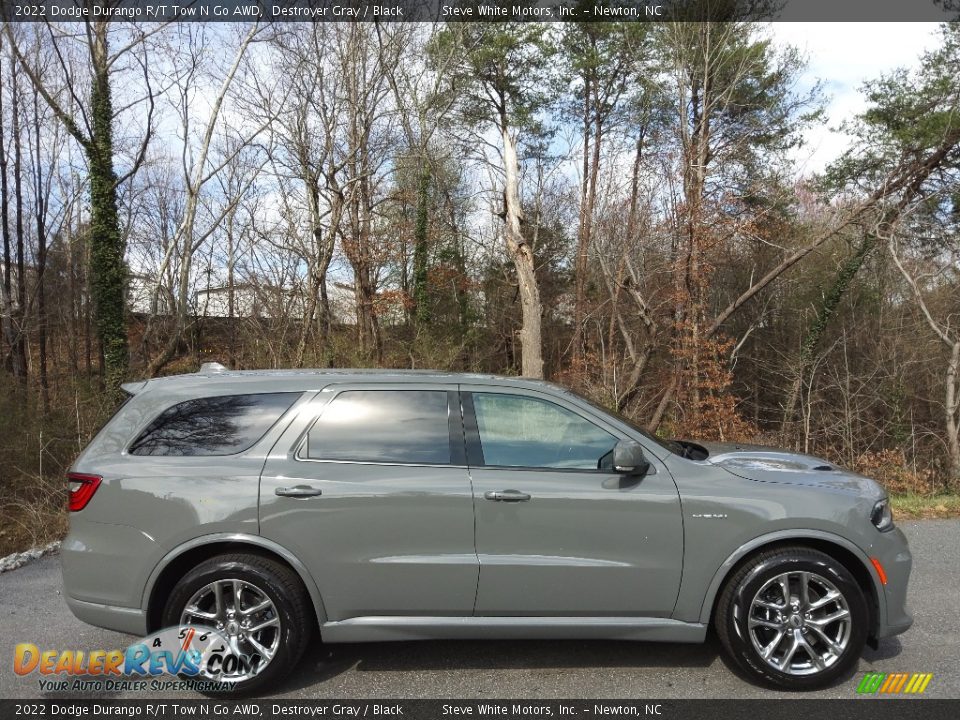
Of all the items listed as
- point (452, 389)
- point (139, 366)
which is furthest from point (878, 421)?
point (139, 366)

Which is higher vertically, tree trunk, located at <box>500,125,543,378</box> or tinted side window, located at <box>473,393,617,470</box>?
tree trunk, located at <box>500,125,543,378</box>

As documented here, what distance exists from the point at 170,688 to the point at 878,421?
820 inches

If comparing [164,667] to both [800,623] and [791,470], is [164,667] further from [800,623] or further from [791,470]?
[791,470]

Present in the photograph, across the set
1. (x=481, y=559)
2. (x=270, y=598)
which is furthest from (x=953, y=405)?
(x=270, y=598)

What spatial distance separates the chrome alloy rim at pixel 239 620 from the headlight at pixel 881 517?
3.22 meters

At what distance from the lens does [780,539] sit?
11.0 ft

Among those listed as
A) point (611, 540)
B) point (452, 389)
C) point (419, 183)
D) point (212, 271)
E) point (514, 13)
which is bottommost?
point (611, 540)

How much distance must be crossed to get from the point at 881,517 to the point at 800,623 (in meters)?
0.74

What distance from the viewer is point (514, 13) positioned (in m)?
22.7

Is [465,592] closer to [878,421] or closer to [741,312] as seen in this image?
[878,421]

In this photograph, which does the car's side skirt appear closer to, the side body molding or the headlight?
the side body molding

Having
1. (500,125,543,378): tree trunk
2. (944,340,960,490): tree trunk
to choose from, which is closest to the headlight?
(500,125,543,378): tree trunk

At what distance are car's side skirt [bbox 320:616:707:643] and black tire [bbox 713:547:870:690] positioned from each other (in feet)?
0.61

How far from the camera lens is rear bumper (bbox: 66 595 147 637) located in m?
3.32
